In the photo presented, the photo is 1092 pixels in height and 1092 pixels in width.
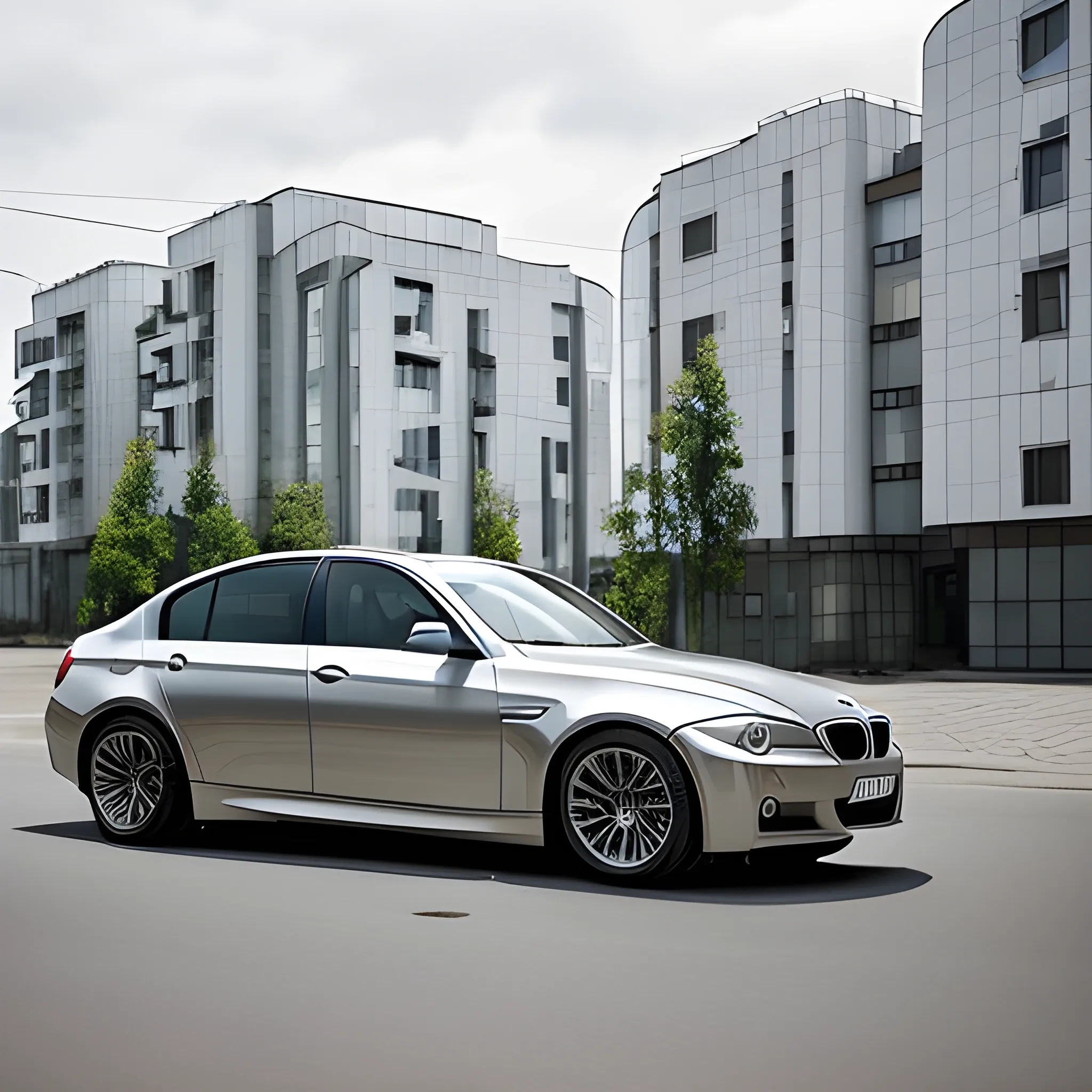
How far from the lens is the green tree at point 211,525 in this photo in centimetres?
6125

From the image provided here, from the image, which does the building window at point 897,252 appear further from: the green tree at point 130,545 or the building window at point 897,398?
the green tree at point 130,545

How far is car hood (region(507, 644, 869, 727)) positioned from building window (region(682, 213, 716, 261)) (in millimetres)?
38102

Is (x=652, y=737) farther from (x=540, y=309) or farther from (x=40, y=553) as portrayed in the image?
(x=40, y=553)

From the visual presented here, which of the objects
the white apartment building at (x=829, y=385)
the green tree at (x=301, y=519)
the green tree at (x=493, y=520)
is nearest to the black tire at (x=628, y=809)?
the white apartment building at (x=829, y=385)

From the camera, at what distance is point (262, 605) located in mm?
8867

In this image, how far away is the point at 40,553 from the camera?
232 feet

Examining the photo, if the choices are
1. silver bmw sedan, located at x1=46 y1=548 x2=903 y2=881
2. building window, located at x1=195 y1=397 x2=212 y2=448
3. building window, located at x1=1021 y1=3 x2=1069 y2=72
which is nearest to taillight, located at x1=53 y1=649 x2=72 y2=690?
silver bmw sedan, located at x1=46 y1=548 x2=903 y2=881

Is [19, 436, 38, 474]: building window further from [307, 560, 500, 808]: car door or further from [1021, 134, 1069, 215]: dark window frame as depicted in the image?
[307, 560, 500, 808]: car door

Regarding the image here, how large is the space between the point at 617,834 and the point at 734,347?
37.7 metres

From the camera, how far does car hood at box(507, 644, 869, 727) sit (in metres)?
7.48

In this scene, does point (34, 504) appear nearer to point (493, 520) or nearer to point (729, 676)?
point (493, 520)

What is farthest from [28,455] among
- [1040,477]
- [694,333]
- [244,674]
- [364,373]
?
[244,674]

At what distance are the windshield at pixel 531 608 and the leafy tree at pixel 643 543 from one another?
31.5 meters

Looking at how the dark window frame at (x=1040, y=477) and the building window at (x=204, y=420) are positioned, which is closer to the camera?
the dark window frame at (x=1040, y=477)
